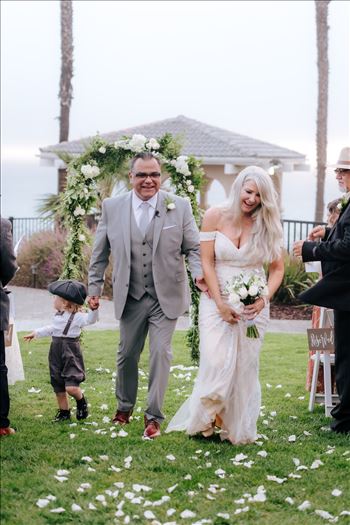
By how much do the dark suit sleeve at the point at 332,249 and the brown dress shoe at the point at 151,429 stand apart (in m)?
1.78

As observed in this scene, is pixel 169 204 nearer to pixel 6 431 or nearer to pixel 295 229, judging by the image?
pixel 6 431

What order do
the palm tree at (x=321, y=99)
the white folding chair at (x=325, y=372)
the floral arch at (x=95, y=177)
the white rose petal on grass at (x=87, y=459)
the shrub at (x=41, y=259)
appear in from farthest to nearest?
the palm tree at (x=321, y=99)
the shrub at (x=41, y=259)
the floral arch at (x=95, y=177)
the white folding chair at (x=325, y=372)
the white rose petal on grass at (x=87, y=459)

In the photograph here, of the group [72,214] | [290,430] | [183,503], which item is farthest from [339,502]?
[72,214]

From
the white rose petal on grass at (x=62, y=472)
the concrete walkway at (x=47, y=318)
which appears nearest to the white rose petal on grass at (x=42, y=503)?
the white rose petal on grass at (x=62, y=472)

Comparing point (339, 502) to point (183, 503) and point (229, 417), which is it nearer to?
point (183, 503)

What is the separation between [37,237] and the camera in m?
21.1

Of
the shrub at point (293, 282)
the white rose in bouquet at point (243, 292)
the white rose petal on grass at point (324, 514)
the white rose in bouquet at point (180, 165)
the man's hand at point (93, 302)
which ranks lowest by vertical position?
the white rose petal on grass at point (324, 514)

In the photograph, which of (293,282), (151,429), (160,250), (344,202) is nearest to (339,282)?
(344,202)

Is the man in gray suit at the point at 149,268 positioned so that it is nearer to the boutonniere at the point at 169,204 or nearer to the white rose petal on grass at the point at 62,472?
the boutonniere at the point at 169,204

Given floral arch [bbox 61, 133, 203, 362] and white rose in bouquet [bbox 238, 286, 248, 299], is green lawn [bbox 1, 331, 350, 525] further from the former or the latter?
floral arch [bbox 61, 133, 203, 362]

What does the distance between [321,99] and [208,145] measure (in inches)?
184

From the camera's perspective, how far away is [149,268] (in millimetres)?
7633

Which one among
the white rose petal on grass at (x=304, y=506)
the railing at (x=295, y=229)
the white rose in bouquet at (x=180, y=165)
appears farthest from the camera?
the railing at (x=295, y=229)

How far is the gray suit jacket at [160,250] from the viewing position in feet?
24.9
